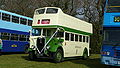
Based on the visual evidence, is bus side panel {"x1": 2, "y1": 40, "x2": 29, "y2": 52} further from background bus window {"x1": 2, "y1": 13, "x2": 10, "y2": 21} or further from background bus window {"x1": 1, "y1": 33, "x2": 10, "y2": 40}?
background bus window {"x1": 2, "y1": 13, "x2": 10, "y2": 21}

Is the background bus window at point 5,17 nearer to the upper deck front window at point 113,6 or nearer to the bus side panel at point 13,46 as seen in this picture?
the bus side panel at point 13,46

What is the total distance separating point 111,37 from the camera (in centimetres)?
1247

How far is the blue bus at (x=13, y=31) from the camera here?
72.8 feet

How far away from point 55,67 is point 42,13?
15.4 feet

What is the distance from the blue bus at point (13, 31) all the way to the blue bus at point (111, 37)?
476 inches

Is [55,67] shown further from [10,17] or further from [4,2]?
[4,2]

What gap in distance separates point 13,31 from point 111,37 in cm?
1365

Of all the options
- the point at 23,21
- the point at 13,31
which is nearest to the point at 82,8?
the point at 23,21

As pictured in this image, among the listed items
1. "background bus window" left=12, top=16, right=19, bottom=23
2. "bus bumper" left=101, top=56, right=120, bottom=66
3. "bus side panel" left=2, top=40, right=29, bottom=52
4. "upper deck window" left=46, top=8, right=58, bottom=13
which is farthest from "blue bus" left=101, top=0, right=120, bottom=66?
"background bus window" left=12, top=16, right=19, bottom=23

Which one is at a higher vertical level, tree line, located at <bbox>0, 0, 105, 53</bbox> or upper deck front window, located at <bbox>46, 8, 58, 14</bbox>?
tree line, located at <bbox>0, 0, 105, 53</bbox>

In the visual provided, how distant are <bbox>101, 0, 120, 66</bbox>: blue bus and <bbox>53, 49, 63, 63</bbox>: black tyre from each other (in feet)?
12.7

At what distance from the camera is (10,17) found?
23.2 meters

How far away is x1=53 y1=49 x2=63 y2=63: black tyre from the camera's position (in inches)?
609

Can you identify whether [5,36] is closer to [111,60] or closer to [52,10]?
[52,10]
